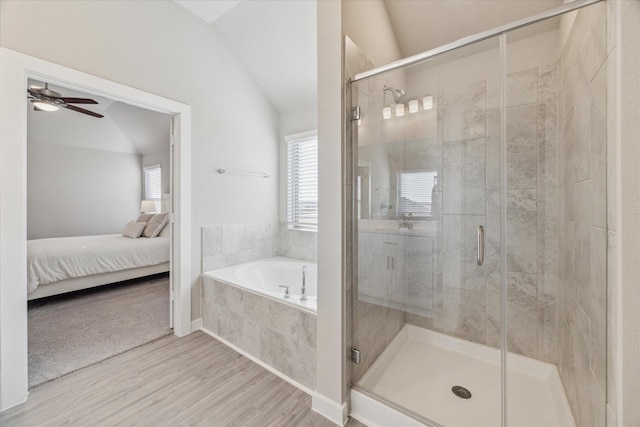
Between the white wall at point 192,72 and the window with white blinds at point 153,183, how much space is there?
387cm

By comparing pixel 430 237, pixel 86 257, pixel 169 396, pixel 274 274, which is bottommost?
pixel 169 396

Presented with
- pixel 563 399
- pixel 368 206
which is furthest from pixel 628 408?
pixel 368 206

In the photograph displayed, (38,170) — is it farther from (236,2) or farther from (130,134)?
(236,2)

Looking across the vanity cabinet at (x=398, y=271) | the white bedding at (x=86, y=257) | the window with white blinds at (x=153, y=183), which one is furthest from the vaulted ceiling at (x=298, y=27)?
the window with white blinds at (x=153, y=183)

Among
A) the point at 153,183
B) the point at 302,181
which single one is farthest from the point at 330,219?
the point at 153,183

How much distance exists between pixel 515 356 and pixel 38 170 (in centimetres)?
748

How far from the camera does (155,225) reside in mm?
4508

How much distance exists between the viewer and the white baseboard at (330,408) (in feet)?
4.69

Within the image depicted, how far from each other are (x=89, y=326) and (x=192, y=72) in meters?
2.65

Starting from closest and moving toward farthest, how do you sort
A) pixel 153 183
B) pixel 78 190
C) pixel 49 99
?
1. pixel 49 99
2. pixel 78 190
3. pixel 153 183

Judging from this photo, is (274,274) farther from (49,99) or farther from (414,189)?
(49,99)

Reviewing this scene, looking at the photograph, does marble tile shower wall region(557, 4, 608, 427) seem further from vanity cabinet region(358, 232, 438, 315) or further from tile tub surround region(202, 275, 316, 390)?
tile tub surround region(202, 275, 316, 390)

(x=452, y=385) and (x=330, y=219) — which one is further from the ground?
(x=330, y=219)

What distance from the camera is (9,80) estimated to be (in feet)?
4.99
